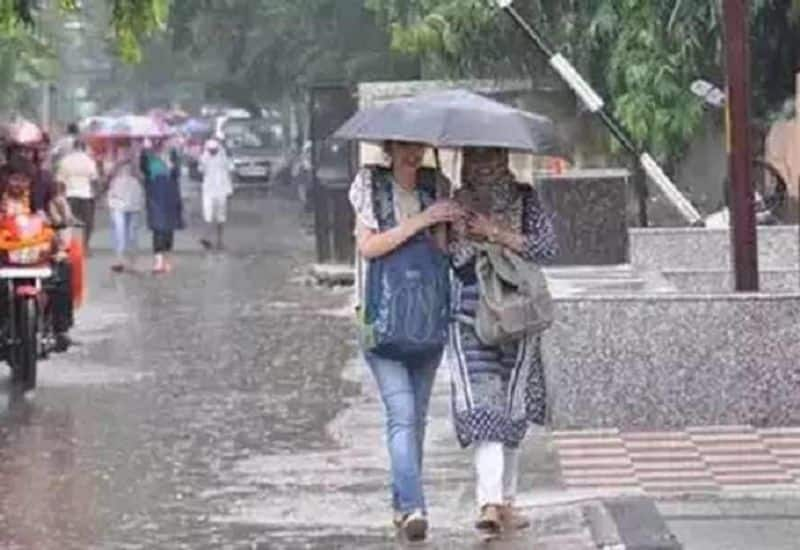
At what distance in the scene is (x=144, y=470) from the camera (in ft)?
40.4

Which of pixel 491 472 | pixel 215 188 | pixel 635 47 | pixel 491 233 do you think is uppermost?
pixel 635 47

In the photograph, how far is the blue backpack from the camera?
9.99 meters

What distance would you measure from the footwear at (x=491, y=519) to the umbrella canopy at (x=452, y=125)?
1.46 meters

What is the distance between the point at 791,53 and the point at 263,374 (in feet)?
31.5

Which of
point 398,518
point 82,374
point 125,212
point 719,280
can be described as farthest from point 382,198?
point 125,212

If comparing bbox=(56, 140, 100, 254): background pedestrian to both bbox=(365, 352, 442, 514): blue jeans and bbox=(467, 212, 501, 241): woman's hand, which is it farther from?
bbox=(467, 212, 501, 241): woman's hand

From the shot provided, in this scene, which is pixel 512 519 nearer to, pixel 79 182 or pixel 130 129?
pixel 79 182

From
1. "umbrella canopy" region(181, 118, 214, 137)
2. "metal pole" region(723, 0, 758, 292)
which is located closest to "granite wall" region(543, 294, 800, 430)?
"metal pole" region(723, 0, 758, 292)

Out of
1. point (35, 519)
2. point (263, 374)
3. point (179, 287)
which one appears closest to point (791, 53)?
point (179, 287)

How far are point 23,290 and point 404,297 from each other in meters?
6.12

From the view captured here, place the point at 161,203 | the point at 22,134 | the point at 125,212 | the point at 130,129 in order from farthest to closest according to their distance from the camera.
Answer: the point at 130,129 < the point at 161,203 < the point at 125,212 < the point at 22,134

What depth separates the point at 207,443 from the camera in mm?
13266

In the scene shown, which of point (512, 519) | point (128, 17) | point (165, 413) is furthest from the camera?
point (165, 413)

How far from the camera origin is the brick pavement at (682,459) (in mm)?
11055
